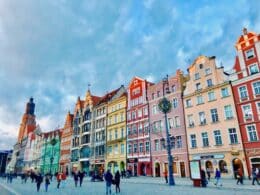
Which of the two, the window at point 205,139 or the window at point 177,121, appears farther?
the window at point 177,121

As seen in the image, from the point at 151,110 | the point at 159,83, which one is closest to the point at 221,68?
the point at 159,83

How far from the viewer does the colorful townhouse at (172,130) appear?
126 feet

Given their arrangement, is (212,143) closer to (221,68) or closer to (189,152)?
(189,152)

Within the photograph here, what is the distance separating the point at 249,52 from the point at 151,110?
65.8ft

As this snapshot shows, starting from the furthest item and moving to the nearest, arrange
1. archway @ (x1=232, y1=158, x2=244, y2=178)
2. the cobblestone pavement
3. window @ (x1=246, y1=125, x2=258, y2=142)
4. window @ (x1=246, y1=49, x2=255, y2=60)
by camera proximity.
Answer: window @ (x1=246, y1=49, x2=255, y2=60), archway @ (x1=232, y1=158, x2=244, y2=178), window @ (x1=246, y1=125, x2=258, y2=142), the cobblestone pavement

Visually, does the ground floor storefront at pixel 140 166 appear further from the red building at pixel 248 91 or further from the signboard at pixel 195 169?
the signboard at pixel 195 169

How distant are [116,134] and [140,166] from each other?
1081 centimetres

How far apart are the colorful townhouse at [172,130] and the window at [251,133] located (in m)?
10.2

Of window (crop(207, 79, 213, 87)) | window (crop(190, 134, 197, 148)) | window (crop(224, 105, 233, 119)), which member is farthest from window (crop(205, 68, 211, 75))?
window (crop(190, 134, 197, 148))

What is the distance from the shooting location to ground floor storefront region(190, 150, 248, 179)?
31.0m

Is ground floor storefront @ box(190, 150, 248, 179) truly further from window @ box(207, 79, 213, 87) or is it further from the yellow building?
the yellow building

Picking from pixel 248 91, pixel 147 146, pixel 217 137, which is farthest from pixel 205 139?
pixel 147 146

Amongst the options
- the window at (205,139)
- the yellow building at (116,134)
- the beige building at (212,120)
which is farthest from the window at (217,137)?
the yellow building at (116,134)

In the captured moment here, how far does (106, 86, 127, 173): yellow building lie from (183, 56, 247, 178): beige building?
16409 millimetres
